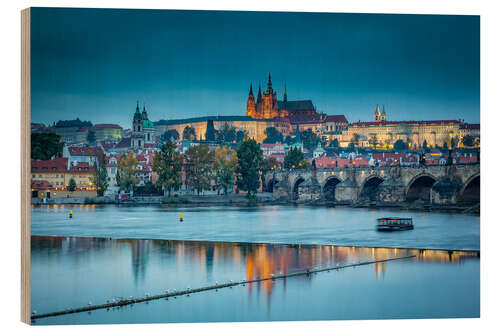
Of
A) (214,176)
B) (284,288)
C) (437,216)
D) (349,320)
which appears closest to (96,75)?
(284,288)

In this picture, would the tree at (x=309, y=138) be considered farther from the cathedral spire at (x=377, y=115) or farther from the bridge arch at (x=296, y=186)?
the cathedral spire at (x=377, y=115)

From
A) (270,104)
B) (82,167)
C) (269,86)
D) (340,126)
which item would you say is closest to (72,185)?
(82,167)

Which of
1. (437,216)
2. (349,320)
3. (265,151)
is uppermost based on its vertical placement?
(265,151)

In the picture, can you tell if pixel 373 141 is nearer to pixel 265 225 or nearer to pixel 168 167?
pixel 265 225

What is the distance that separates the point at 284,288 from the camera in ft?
31.2

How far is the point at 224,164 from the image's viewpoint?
20281 millimetres

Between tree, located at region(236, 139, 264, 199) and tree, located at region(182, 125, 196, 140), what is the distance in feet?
5.41

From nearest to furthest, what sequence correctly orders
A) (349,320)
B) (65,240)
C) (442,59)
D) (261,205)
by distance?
(349,320) < (442,59) < (65,240) < (261,205)

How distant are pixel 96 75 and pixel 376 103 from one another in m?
5.03

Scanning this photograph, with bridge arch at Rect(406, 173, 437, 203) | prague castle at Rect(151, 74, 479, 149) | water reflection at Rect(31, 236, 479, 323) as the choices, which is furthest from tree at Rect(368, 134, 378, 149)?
bridge arch at Rect(406, 173, 437, 203)

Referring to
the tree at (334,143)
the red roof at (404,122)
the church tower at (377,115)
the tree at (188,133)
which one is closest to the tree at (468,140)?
the red roof at (404,122)

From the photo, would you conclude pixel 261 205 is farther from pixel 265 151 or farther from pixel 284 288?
pixel 284 288

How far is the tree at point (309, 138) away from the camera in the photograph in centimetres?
1844

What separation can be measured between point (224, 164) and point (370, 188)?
14.0 ft
